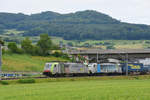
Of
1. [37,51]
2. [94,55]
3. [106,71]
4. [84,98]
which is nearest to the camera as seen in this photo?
[84,98]

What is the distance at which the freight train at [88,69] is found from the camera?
68500 millimetres

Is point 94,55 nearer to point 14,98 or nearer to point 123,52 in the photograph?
point 123,52

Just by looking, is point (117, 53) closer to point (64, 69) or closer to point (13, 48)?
point (13, 48)

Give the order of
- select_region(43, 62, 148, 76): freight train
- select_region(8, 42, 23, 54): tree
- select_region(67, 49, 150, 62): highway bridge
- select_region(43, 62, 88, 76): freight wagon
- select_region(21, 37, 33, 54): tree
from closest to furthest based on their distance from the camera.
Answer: select_region(43, 62, 88, 76): freight wagon < select_region(43, 62, 148, 76): freight train < select_region(67, 49, 150, 62): highway bridge < select_region(8, 42, 23, 54): tree < select_region(21, 37, 33, 54): tree

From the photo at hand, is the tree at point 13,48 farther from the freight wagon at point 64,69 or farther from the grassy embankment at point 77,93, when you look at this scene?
the grassy embankment at point 77,93

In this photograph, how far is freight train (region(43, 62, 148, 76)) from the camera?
68500 millimetres

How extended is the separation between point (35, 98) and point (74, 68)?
4501 cm

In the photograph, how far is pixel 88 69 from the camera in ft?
255

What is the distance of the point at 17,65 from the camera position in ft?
328

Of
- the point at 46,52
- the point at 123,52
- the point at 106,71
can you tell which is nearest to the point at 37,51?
the point at 46,52

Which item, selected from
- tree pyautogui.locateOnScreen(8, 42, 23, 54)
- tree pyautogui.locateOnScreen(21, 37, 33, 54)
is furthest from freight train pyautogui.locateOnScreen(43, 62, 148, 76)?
tree pyautogui.locateOnScreen(21, 37, 33, 54)

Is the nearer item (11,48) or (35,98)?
(35,98)

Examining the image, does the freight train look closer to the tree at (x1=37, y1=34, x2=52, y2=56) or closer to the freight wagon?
the freight wagon

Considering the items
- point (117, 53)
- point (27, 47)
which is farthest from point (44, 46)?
point (117, 53)
